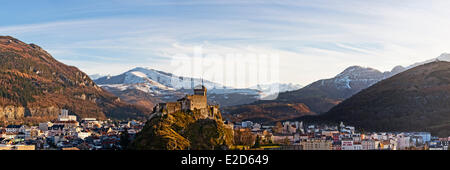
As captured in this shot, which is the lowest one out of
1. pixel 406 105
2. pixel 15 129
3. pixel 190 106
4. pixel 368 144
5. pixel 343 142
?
pixel 368 144

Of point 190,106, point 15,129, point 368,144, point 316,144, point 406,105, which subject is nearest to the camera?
point 190,106

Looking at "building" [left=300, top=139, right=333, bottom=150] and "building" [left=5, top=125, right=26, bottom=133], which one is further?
"building" [left=5, top=125, right=26, bottom=133]

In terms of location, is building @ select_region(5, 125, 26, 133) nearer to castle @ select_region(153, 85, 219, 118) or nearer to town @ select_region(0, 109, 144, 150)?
town @ select_region(0, 109, 144, 150)

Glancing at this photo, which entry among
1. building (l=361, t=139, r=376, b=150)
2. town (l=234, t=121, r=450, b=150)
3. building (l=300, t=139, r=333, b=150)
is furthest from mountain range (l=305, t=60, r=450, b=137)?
building (l=300, t=139, r=333, b=150)

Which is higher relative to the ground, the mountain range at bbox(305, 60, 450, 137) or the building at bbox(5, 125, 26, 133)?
the mountain range at bbox(305, 60, 450, 137)

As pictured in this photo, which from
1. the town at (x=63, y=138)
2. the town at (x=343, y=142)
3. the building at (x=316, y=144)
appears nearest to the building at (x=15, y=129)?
the town at (x=63, y=138)

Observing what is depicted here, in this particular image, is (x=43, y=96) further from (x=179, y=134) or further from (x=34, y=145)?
(x=179, y=134)

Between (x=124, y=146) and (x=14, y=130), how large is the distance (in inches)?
2276

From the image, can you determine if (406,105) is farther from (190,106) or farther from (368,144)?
(190,106)

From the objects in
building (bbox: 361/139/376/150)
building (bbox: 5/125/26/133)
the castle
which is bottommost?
building (bbox: 361/139/376/150)

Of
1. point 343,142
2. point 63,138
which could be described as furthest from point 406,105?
point 63,138

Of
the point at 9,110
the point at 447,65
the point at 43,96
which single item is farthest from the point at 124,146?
the point at 447,65

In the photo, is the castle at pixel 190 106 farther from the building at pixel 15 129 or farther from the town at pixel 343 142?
the building at pixel 15 129

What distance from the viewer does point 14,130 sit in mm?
131000
